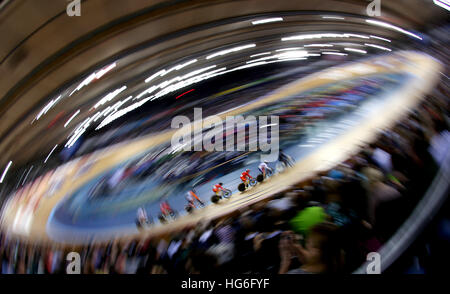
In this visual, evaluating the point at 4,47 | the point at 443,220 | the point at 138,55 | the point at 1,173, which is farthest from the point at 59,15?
the point at 443,220

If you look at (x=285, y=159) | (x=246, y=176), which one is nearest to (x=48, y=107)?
(x=246, y=176)

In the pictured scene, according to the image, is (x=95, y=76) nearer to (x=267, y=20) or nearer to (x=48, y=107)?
Result: (x=48, y=107)

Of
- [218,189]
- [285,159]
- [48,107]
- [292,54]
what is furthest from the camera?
[218,189]

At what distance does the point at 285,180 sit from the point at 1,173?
165 inches

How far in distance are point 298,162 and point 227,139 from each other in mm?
1174

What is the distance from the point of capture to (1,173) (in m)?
3.76

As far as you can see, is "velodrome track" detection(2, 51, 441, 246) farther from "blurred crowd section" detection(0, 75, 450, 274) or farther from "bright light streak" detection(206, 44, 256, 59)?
"bright light streak" detection(206, 44, 256, 59)

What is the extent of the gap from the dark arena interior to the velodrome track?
2 cm

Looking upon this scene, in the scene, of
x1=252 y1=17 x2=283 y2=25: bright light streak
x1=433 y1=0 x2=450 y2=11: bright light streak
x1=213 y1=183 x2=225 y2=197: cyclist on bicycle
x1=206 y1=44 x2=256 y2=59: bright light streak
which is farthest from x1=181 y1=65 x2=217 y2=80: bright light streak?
x1=433 y1=0 x2=450 y2=11: bright light streak

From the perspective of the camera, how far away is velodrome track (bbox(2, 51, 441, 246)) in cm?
392

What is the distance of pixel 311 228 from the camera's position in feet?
11.0

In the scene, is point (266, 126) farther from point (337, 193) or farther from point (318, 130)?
point (337, 193)

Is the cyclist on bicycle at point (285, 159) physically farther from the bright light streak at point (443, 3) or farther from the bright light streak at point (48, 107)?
the bright light streak at point (48, 107)

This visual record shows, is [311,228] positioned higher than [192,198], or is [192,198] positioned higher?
[192,198]
